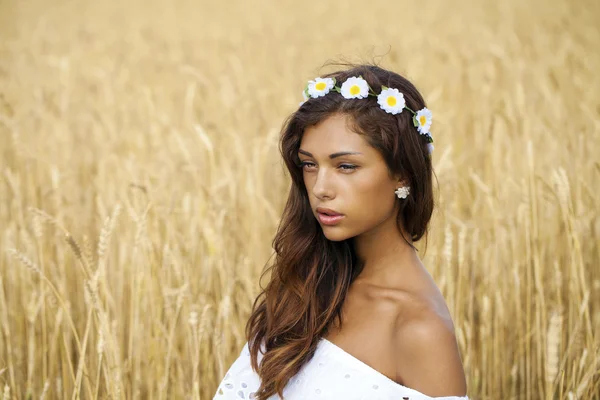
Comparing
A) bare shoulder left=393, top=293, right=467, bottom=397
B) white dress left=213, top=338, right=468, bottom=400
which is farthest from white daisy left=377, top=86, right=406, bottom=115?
white dress left=213, top=338, right=468, bottom=400

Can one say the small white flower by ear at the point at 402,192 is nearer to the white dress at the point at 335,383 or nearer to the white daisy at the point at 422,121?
the white daisy at the point at 422,121

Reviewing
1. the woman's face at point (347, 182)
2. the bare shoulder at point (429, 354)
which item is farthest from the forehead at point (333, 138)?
the bare shoulder at point (429, 354)

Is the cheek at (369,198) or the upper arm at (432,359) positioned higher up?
the cheek at (369,198)

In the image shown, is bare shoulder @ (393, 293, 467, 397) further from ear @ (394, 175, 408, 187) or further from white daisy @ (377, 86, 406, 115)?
white daisy @ (377, 86, 406, 115)

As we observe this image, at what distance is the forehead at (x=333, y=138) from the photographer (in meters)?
1.69

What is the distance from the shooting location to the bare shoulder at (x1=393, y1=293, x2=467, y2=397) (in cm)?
154

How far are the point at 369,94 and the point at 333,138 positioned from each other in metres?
0.15

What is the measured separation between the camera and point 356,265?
188 cm

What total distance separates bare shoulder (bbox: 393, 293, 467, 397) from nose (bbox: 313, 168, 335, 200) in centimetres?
32

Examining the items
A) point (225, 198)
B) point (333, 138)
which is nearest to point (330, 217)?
point (333, 138)

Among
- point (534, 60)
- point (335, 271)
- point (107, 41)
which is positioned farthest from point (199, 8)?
point (335, 271)

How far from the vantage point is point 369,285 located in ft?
5.86

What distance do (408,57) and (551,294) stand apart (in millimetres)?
3701

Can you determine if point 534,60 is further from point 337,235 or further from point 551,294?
point 337,235
